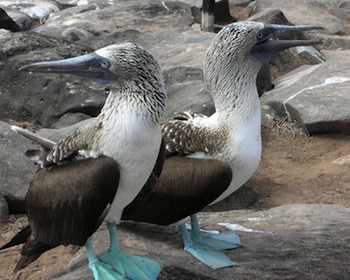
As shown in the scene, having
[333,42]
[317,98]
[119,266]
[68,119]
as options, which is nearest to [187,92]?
[68,119]

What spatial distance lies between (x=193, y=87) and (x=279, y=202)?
5.67 feet

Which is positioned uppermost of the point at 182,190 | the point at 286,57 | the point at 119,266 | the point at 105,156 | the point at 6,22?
the point at 105,156

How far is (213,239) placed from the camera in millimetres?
4156

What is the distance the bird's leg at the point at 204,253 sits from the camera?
3.87 m

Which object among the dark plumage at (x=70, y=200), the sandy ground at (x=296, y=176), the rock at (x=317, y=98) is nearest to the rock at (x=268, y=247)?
the dark plumage at (x=70, y=200)

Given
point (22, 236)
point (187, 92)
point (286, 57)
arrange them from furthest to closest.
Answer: point (286, 57) → point (187, 92) → point (22, 236)

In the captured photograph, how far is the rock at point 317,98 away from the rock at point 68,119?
1941 mm

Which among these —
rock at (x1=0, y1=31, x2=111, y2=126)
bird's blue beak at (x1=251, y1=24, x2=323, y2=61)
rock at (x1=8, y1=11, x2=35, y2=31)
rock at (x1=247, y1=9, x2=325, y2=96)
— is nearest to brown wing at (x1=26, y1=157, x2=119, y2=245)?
bird's blue beak at (x1=251, y1=24, x2=323, y2=61)

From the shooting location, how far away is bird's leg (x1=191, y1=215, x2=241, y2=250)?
409 cm

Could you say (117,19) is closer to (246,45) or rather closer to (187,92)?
(187,92)

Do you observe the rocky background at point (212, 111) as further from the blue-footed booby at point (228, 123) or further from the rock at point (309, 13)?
the blue-footed booby at point (228, 123)

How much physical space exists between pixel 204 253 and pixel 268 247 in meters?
0.41

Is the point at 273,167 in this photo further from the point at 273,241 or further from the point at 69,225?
the point at 69,225

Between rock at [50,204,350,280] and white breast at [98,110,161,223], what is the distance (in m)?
0.67
